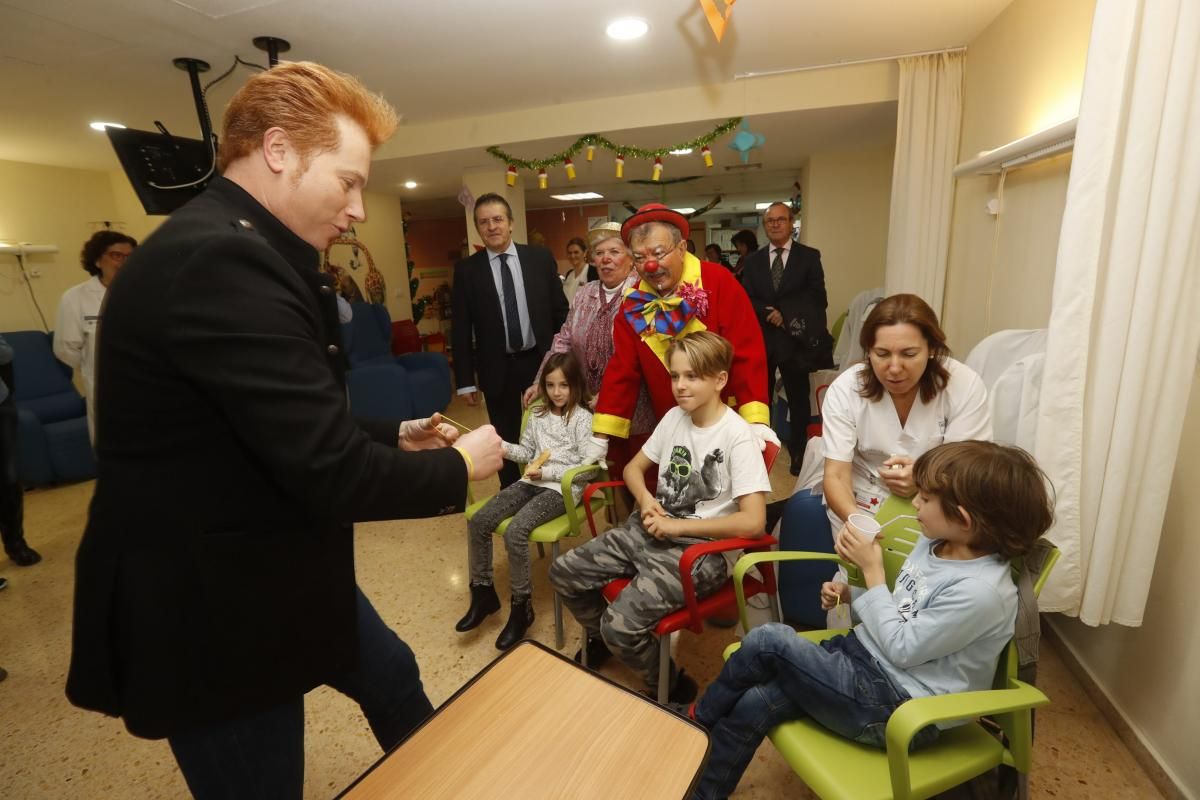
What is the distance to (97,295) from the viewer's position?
330 centimetres

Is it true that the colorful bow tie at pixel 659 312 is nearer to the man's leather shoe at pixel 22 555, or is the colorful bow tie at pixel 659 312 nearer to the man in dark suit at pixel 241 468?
the man in dark suit at pixel 241 468

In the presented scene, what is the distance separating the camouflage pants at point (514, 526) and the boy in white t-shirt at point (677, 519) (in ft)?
1.06

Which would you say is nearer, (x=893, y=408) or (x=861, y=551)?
(x=861, y=551)

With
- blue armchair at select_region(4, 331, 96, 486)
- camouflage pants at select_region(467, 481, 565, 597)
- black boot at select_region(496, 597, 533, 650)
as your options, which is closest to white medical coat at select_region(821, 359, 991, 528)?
camouflage pants at select_region(467, 481, 565, 597)

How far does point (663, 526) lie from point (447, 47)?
9.02ft

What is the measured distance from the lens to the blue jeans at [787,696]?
1141mm

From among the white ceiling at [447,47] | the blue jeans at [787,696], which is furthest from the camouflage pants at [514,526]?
the white ceiling at [447,47]

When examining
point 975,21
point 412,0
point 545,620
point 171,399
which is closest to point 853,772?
point 171,399

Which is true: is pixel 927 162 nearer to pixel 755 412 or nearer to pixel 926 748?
pixel 755 412

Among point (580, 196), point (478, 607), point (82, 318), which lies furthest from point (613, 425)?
point (580, 196)

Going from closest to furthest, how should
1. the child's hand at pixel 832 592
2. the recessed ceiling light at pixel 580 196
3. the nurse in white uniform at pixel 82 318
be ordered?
the child's hand at pixel 832 592
the nurse in white uniform at pixel 82 318
the recessed ceiling light at pixel 580 196

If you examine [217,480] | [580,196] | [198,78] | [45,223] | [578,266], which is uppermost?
[580,196]

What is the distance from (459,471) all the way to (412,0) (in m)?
2.50

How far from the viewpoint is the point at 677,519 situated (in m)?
1.75
